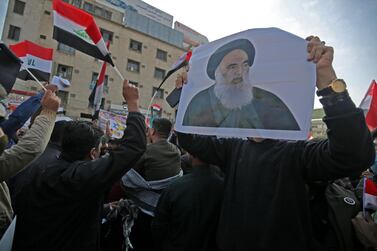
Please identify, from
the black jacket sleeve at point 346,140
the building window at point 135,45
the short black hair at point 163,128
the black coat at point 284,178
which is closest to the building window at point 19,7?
the building window at point 135,45

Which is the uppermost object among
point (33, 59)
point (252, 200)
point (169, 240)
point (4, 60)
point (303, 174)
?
point (33, 59)

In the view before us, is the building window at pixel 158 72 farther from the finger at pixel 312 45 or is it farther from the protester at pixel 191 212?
the finger at pixel 312 45

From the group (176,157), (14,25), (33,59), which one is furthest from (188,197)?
(14,25)

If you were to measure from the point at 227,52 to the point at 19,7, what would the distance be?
23720 mm

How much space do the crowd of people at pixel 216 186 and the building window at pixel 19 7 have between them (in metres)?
22.3

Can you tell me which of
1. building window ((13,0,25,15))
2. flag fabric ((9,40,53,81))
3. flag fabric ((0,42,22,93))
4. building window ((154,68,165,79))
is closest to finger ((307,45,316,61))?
flag fabric ((0,42,22,93))

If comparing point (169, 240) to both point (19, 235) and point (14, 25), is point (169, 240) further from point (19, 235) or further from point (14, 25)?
point (14, 25)

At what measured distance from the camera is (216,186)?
6.66ft

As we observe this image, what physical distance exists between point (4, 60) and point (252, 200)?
87.5 inches

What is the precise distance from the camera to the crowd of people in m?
1.24

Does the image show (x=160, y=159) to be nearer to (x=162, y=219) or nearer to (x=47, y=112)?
(x=162, y=219)

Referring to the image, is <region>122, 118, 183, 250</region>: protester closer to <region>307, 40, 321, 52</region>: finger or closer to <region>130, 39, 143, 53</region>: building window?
<region>307, 40, 321, 52</region>: finger

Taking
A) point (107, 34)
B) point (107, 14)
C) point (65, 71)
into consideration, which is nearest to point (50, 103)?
point (65, 71)

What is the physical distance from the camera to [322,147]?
1.32 m
